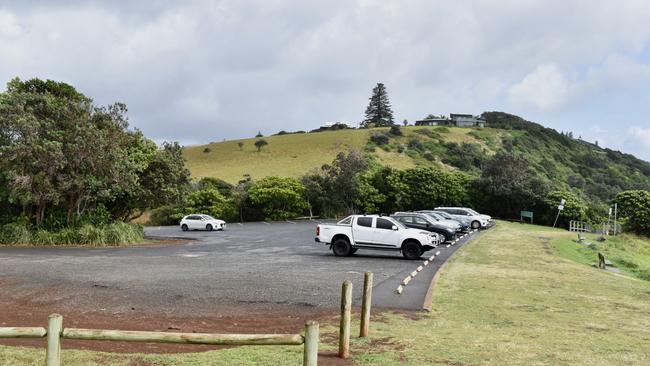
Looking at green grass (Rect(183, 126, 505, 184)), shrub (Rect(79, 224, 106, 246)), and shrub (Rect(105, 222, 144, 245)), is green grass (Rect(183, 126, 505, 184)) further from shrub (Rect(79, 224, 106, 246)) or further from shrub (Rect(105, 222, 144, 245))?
shrub (Rect(79, 224, 106, 246))

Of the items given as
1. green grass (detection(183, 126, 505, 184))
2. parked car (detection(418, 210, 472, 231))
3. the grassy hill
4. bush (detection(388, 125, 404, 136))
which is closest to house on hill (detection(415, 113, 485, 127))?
the grassy hill

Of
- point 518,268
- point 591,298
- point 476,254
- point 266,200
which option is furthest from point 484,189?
point 591,298

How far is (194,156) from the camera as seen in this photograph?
92.2 meters

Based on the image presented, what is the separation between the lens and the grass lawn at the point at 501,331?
7379 mm

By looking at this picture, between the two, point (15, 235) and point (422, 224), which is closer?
point (15, 235)

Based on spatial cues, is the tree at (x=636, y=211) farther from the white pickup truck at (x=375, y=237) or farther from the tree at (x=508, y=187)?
the white pickup truck at (x=375, y=237)

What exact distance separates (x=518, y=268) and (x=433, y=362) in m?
12.5

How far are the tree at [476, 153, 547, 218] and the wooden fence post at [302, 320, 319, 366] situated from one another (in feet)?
165

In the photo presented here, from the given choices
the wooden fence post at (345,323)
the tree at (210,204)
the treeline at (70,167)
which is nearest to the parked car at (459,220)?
the treeline at (70,167)

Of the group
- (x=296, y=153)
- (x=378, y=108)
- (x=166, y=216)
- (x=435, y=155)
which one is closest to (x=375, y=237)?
(x=166, y=216)

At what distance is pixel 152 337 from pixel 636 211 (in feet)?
171

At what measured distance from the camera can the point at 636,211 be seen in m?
48.6

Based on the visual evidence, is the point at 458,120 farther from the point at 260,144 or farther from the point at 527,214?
the point at 527,214

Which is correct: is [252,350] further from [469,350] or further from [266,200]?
[266,200]
